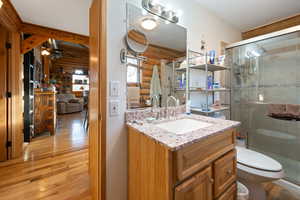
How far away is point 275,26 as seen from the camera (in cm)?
251

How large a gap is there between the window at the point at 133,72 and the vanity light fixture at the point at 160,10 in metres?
0.58

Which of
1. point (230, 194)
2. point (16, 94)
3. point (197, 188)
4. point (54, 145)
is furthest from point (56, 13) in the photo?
point (230, 194)

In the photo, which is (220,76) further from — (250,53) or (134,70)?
(134,70)

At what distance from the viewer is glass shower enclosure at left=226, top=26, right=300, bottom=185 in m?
1.96

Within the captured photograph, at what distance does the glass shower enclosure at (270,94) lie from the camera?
1.96m

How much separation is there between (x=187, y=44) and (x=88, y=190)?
223cm

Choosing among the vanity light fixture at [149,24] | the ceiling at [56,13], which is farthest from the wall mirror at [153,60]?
the ceiling at [56,13]

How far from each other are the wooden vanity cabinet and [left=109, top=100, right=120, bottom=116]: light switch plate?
8.1 inches

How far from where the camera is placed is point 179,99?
1734 millimetres

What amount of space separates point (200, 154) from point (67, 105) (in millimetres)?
7690

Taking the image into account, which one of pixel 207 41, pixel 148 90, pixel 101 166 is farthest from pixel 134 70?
pixel 207 41

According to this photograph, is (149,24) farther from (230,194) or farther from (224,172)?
(230,194)

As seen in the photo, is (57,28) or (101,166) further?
(57,28)

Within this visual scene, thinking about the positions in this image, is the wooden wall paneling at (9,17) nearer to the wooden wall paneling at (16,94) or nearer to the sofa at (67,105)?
the wooden wall paneling at (16,94)
